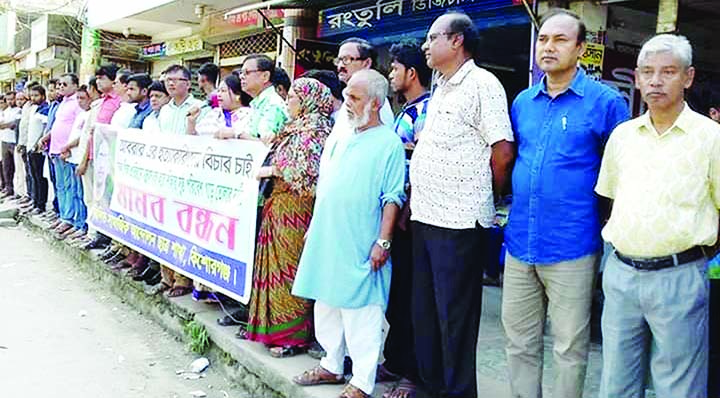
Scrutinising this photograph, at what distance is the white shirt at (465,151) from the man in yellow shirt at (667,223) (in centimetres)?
59

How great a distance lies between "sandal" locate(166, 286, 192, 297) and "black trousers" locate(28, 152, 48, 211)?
519 cm

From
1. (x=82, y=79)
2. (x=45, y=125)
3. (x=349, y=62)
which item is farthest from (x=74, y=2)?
(x=349, y=62)

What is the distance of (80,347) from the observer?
5008 mm

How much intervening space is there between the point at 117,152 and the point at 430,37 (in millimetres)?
4132

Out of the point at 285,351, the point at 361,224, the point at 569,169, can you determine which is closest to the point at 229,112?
the point at 285,351

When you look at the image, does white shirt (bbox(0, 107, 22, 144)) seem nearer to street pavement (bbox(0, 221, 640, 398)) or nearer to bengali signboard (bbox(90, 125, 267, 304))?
street pavement (bbox(0, 221, 640, 398))

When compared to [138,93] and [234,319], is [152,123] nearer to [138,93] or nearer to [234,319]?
[138,93]

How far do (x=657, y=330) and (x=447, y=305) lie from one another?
35.5 inches

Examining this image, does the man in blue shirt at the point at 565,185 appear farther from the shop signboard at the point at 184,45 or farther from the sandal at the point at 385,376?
the shop signboard at the point at 184,45

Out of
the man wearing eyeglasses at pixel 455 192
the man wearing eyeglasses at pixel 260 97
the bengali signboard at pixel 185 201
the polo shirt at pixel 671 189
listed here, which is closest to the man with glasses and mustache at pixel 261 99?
the man wearing eyeglasses at pixel 260 97

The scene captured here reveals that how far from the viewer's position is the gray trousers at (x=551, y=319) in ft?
9.00

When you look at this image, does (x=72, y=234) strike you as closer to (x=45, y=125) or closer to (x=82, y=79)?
(x=45, y=125)

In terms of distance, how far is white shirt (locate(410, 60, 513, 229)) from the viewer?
2.96 m

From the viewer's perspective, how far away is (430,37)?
10.3 feet
